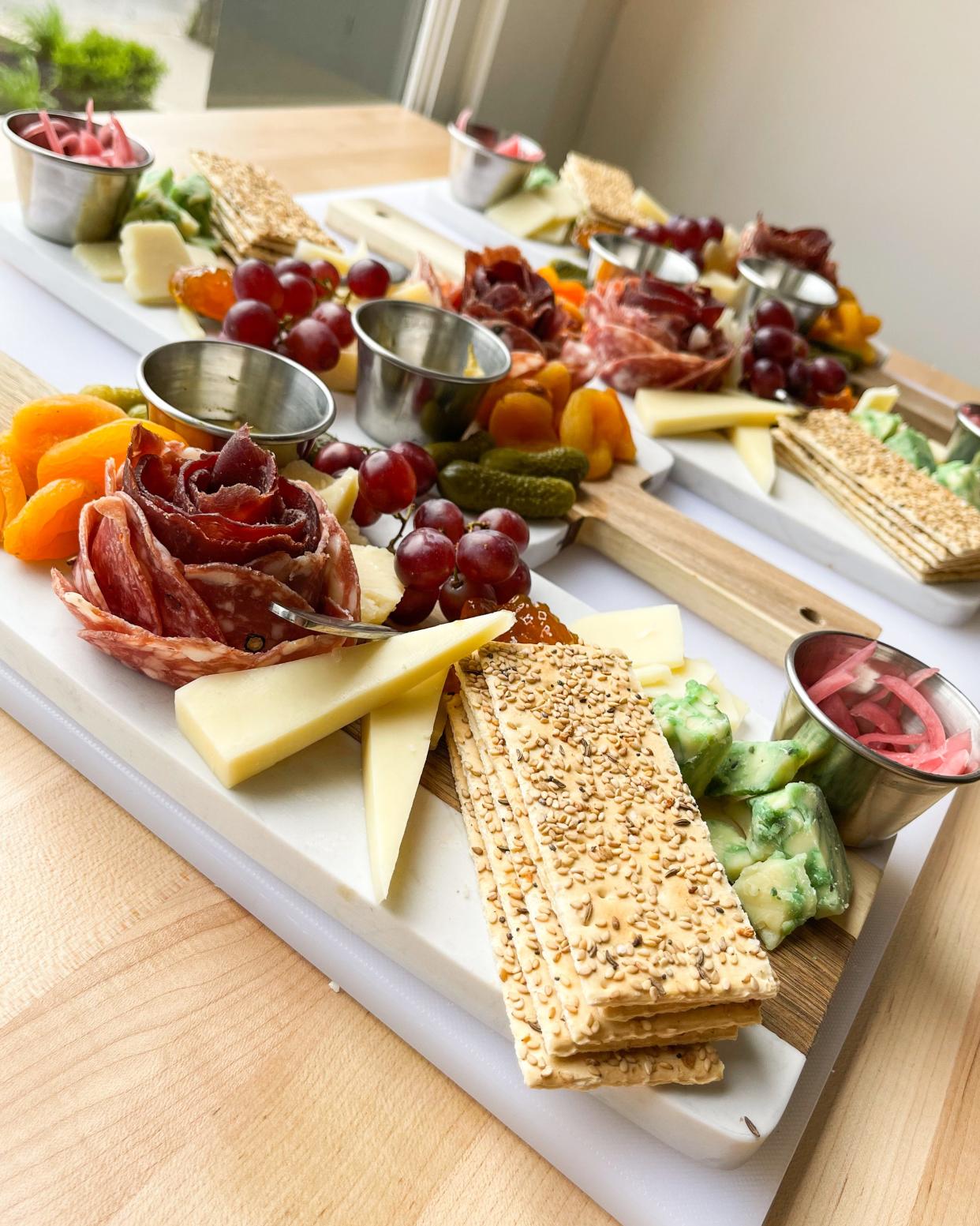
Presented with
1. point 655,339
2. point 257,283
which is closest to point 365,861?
point 257,283

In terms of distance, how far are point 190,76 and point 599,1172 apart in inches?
136

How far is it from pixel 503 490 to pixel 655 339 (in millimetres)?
699

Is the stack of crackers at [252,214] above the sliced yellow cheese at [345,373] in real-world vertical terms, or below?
above

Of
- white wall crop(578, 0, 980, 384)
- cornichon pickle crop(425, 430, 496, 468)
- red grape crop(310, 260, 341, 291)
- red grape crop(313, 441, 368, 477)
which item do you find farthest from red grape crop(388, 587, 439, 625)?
white wall crop(578, 0, 980, 384)

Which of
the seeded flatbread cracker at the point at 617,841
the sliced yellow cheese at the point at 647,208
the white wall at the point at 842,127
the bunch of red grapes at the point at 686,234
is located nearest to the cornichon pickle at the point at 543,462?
the seeded flatbread cracker at the point at 617,841

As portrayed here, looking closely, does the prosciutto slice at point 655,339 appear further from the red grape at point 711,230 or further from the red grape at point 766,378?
the red grape at point 711,230

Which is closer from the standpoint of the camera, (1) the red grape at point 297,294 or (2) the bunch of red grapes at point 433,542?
(2) the bunch of red grapes at point 433,542

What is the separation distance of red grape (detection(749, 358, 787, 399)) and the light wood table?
4.41 feet

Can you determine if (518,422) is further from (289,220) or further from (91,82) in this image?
(91,82)

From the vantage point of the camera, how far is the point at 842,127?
14.6 feet

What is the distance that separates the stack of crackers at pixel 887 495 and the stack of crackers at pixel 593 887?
925mm

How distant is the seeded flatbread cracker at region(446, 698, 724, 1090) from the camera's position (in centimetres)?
75

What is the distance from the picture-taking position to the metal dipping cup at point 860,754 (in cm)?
101

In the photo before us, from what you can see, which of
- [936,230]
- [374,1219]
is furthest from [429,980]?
[936,230]
